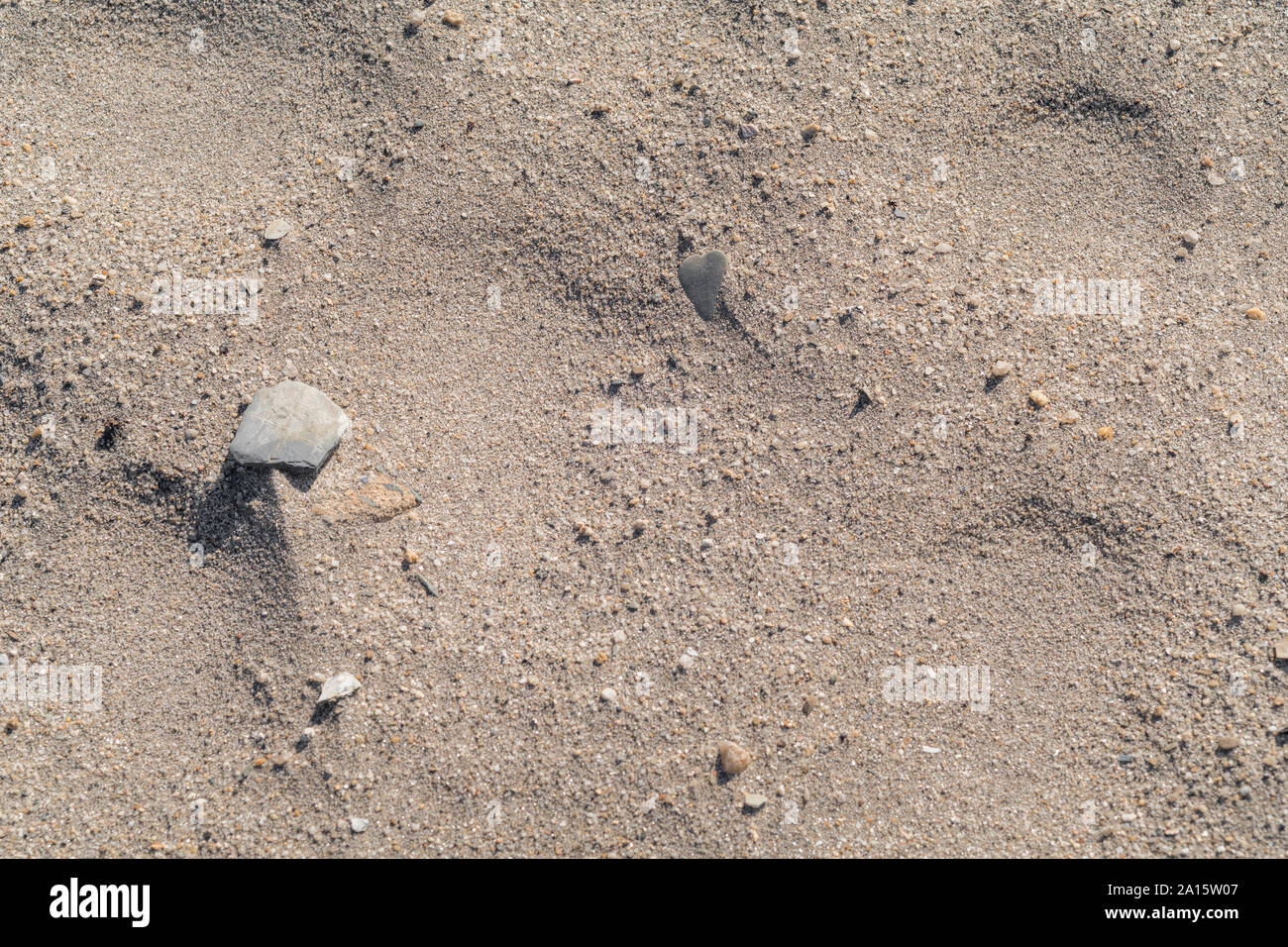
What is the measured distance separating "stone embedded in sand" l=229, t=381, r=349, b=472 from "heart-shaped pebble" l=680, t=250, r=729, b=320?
1.43 metres

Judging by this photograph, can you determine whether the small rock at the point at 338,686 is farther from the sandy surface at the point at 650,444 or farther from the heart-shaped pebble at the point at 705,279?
the heart-shaped pebble at the point at 705,279

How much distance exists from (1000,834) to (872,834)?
450 mm

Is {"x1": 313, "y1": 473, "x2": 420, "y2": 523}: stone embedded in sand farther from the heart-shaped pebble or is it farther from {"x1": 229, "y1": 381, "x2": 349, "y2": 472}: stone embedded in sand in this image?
the heart-shaped pebble

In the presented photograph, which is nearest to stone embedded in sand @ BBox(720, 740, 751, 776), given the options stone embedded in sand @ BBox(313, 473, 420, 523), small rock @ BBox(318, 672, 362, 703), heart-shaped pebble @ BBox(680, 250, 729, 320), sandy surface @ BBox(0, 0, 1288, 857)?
sandy surface @ BBox(0, 0, 1288, 857)

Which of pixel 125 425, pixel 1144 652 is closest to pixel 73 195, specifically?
pixel 125 425

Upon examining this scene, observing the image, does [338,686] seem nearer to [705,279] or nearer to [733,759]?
[733,759]

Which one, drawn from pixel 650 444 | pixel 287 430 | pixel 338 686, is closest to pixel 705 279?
pixel 650 444

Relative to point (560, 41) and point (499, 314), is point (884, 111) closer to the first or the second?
point (560, 41)

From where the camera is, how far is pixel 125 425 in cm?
278

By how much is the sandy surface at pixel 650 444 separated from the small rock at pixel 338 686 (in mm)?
56

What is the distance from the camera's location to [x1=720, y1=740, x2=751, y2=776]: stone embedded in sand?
2.58 meters
